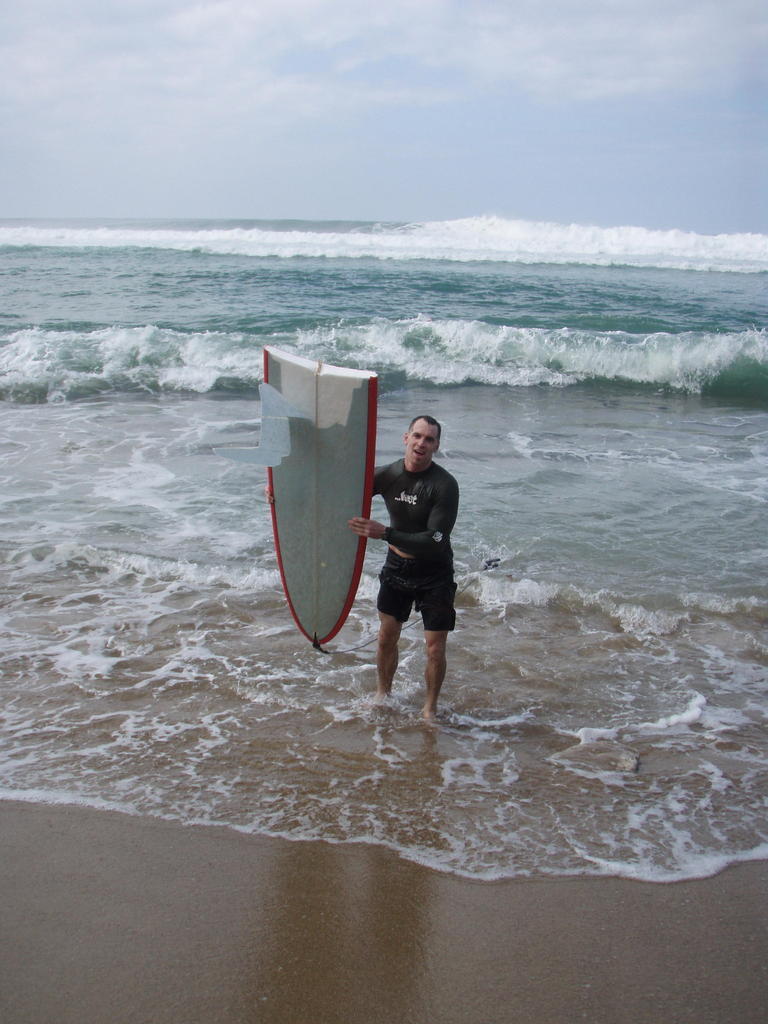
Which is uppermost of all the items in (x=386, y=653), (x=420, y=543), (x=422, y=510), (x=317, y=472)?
(x=317, y=472)

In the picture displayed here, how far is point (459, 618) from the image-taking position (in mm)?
5680

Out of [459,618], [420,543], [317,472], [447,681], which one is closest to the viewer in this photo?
[420,543]

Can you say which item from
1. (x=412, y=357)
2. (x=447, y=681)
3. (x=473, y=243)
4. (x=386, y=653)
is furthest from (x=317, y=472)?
(x=473, y=243)

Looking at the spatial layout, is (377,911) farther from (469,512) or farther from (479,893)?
(469,512)

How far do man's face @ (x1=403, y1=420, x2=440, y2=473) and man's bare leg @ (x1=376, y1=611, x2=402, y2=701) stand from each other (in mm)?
832

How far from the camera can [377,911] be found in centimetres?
291

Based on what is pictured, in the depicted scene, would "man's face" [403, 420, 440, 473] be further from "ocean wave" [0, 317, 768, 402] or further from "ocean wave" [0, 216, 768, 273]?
"ocean wave" [0, 216, 768, 273]

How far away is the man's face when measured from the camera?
411cm

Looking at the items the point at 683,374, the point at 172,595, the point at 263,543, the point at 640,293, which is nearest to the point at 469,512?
the point at 263,543

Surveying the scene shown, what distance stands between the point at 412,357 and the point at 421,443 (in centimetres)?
1161

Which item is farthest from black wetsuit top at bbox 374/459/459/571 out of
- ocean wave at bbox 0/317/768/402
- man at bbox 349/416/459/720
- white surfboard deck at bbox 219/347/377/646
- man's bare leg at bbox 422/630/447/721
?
ocean wave at bbox 0/317/768/402

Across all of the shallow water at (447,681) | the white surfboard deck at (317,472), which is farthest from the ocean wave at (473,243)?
the white surfboard deck at (317,472)

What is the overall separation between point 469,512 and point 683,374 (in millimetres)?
9163

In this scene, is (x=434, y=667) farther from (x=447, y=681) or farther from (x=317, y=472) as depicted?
(x=317, y=472)
